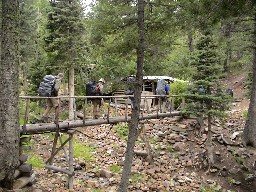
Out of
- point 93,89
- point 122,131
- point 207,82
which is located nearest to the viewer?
point 207,82

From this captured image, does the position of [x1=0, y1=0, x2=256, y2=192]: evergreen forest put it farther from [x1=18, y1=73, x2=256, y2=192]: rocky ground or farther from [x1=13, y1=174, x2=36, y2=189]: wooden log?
[x1=13, y1=174, x2=36, y2=189]: wooden log

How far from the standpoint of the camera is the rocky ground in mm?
11695

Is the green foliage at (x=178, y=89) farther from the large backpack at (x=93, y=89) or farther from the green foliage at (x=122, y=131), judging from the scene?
the large backpack at (x=93, y=89)

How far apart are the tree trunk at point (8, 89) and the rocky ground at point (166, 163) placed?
4.56ft

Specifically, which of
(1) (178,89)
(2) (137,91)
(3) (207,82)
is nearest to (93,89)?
(2) (137,91)

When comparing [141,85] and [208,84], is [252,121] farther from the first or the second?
[141,85]

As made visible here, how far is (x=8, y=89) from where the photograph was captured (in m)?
8.01

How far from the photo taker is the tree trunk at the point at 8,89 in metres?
7.95

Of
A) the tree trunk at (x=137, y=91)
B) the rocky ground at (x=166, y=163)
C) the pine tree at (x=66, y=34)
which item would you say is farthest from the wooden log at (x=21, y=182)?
the pine tree at (x=66, y=34)

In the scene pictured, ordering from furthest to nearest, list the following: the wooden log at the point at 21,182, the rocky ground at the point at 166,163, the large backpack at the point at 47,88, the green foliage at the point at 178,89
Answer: the green foliage at the point at 178,89
the rocky ground at the point at 166,163
the large backpack at the point at 47,88
the wooden log at the point at 21,182

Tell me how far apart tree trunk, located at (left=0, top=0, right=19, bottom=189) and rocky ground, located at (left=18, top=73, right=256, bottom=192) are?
139 centimetres

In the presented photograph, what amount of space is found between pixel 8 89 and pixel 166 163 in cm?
852

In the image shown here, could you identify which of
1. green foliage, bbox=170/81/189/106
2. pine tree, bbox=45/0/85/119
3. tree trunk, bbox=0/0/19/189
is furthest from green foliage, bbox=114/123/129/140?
tree trunk, bbox=0/0/19/189

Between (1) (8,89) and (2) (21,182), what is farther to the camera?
(2) (21,182)
